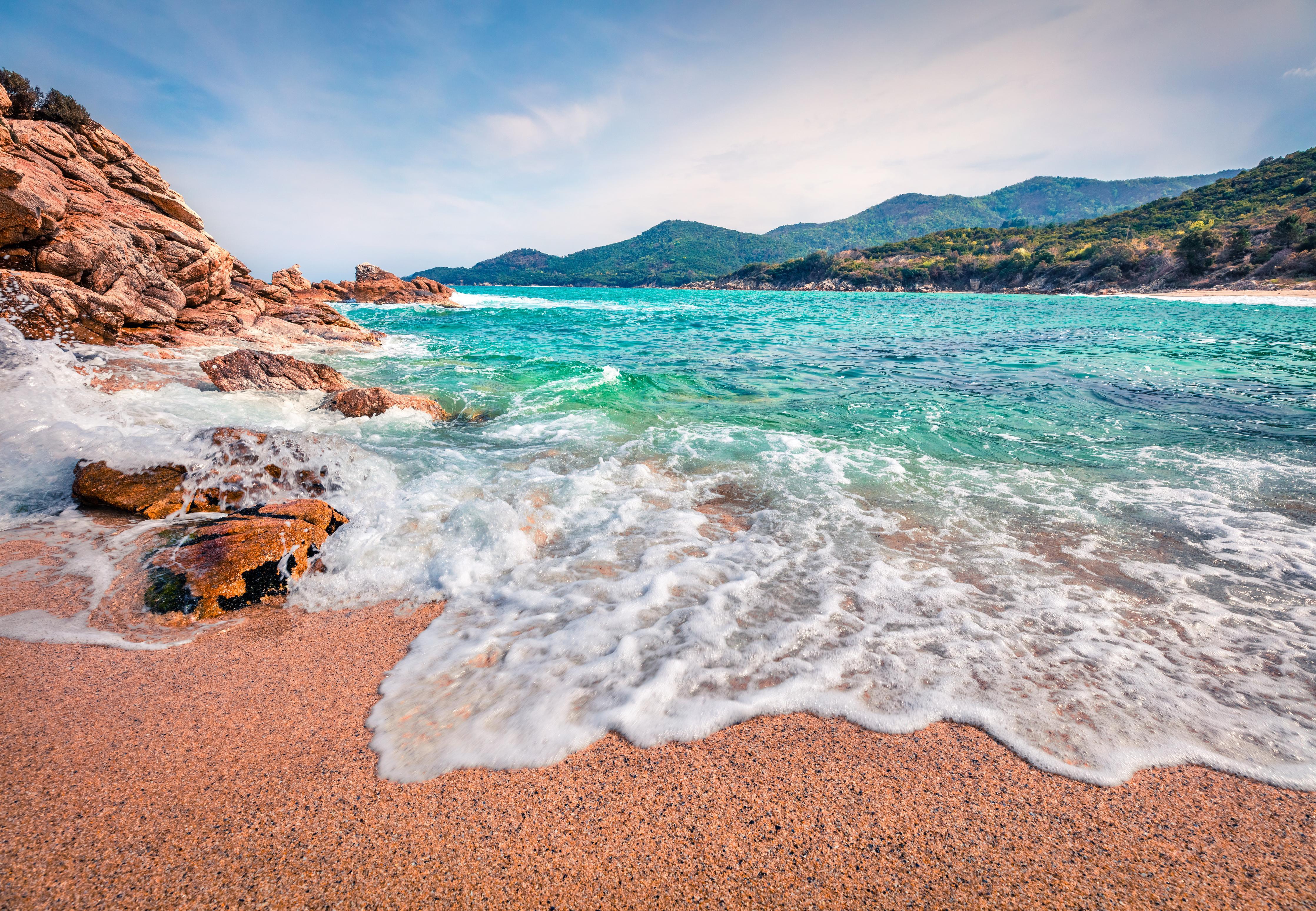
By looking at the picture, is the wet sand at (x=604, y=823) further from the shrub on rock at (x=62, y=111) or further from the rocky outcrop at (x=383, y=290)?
the rocky outcrop at (x=383, y=290)

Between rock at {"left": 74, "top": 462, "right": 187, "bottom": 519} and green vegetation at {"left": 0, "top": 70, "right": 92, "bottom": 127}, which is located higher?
green vegetation at {"left": 0, "top": 70, "right": 92, "bottom": 127}

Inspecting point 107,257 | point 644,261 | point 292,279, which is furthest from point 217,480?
point 644,261

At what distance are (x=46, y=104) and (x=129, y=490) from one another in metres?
19.6

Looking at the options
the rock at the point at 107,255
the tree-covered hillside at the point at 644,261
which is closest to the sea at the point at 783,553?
the rock at the point at 107,255

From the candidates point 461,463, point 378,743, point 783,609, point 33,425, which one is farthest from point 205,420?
point 783,609

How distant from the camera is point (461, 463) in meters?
5.73

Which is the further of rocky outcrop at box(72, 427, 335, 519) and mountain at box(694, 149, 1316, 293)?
mountain at box(694, 149, 1316, 293)

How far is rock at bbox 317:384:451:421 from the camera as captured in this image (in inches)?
302

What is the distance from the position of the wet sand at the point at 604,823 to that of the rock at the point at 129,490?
224 centimetres

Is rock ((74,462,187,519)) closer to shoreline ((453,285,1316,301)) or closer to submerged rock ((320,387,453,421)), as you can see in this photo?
Answer: submerged rock ((320,387,453,421))

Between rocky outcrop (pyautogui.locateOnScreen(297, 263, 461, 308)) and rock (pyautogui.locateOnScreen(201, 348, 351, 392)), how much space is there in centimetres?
3415

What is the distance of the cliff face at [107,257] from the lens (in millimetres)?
8219

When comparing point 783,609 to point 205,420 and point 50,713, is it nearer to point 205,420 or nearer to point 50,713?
point 50,713

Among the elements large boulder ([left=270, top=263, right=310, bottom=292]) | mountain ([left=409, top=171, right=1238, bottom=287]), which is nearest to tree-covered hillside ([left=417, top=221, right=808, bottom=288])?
mountain ([left=409, top=171, right=1238, bottom=287])
